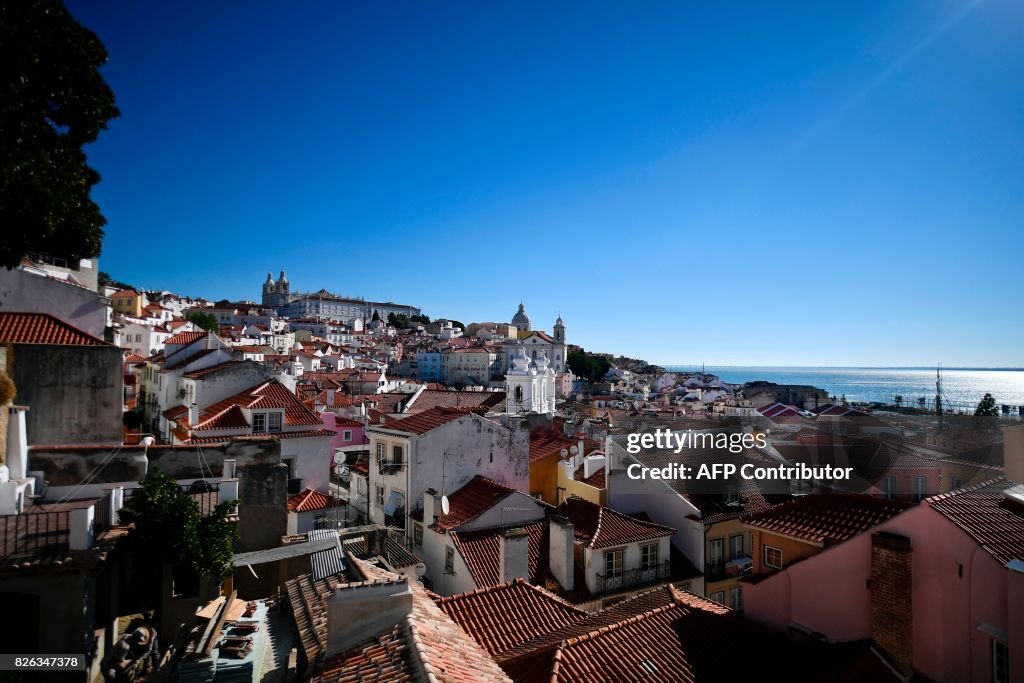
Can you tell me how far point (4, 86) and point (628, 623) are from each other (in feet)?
37.1

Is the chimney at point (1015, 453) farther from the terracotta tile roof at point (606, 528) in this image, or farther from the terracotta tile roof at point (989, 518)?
the terracotta tile roof at point (606, 528)

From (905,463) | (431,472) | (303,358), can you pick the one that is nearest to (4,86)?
(431,472)

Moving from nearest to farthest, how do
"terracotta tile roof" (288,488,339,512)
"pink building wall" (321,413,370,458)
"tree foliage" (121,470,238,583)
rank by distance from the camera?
"tree foliage" (121,470,238,583)
"terracotta tile roof" (288,488,339,512)
"pink building wall" (321,413,370,458)

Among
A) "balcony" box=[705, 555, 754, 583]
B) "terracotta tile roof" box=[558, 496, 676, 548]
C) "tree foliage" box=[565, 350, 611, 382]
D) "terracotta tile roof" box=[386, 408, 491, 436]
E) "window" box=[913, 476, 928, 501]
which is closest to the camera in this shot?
"terracotta tile roof" box=[558, 496, 676, 548]

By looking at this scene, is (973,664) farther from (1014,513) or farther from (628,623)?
(628,623)

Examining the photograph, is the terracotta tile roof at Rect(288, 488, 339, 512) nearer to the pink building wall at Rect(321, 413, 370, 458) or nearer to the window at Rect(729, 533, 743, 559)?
the window at Rect(729, 533, 743, 559)

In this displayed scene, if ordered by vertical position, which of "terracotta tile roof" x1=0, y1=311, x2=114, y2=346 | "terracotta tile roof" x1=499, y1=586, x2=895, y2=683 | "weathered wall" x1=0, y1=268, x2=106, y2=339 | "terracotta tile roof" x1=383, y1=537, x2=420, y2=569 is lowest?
"terracotta tile roof" x1=383, y1=537, x2=420, y2=569

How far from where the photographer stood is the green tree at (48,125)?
7.54m

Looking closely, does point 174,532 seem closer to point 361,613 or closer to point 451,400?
point 361,613

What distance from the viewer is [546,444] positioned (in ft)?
75.0

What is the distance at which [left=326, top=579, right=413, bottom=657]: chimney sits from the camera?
540cm

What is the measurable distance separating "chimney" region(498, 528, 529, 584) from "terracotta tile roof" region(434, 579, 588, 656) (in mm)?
1869

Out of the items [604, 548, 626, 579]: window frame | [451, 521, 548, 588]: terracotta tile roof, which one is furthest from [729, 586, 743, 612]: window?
[451, 521, 548, 588]: terracotta tile roof

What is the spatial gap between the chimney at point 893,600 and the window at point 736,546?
9072 millimetres
